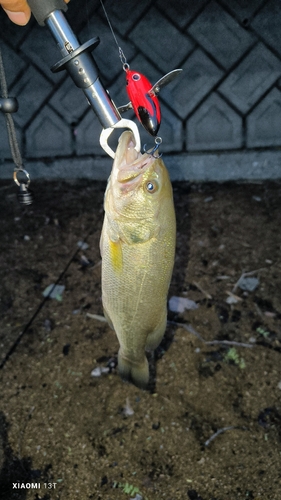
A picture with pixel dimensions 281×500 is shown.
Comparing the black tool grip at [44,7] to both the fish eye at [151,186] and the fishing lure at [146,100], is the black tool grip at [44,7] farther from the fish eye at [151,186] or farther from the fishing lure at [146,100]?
the fish eye at [151,186]

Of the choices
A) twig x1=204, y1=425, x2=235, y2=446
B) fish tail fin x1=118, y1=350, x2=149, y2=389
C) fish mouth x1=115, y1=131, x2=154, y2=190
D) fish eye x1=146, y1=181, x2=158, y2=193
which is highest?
fish mouth x1=115, y1=131, x2=154, y2=190

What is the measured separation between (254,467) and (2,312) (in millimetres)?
2322

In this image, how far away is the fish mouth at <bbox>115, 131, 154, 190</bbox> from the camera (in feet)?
6.34

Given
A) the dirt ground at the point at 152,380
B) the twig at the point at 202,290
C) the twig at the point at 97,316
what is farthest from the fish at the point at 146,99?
the twig at the point at 202,290

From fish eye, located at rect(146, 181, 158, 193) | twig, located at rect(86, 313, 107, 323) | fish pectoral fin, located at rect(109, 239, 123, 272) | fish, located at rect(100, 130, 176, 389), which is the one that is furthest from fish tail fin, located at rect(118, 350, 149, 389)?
twig, located at rect(86, 313, 107, 323)

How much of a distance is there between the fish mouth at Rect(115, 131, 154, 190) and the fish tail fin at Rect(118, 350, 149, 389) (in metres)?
0.99

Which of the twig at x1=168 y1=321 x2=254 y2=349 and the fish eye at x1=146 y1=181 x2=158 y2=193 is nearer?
the fish eye at x1=146 y1=181 x2=158 y2=193

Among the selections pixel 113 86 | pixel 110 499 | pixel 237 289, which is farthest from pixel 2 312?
pixel 113 86

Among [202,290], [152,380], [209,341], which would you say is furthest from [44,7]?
[202,290]

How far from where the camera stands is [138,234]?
6.86ft

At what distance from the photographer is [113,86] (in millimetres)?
5051

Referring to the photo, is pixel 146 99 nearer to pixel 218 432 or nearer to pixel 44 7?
pixel 44 7

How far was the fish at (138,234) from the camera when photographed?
2.05 m

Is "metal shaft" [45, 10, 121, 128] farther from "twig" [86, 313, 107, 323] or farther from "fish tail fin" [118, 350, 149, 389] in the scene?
"twig" [86, 313, 107, 323]
